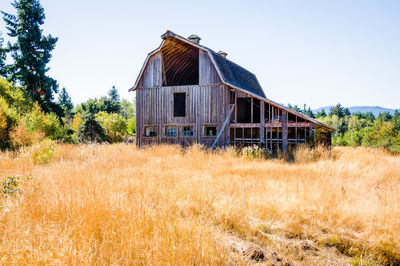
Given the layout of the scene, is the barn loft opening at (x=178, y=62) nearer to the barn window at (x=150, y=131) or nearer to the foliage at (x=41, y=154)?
the barn window at (x=150, y=131)

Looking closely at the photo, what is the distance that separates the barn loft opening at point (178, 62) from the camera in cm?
1858

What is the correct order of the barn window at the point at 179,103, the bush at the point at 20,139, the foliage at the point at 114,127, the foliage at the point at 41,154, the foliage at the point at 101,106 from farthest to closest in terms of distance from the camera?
the foliage at the point at 101,106, the foliage at the point at 114,127, the barn window at the point at 179,103, the bush at the point at 20,139, the foliage at the point at 41,154

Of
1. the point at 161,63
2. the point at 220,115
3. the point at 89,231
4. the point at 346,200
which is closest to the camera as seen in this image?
the point at 89,231

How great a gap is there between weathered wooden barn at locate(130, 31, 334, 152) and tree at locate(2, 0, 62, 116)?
19.2 m

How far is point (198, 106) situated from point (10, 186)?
1349 cm

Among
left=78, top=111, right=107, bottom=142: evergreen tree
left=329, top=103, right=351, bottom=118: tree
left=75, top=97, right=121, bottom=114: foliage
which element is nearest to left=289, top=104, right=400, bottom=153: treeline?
left=329, top=103, right=351, bottom=118: tree

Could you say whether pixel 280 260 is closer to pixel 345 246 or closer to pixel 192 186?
pixel 345 246

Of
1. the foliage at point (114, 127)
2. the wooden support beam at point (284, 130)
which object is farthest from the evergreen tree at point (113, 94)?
the wooden support beam at point (284, 130)

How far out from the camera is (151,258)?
292 cm

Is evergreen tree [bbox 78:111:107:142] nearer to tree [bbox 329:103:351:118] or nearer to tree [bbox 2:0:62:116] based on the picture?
tree [bbox 2:0:62:116]

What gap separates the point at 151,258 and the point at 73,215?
5.49 feet

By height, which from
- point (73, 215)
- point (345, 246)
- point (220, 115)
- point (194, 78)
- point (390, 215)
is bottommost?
point (345, 246)

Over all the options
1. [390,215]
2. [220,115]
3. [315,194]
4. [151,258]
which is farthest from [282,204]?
[220,115]

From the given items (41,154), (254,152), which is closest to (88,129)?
(41,154)
